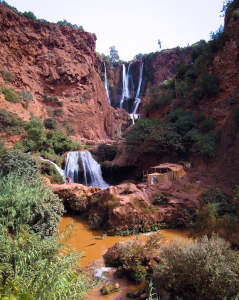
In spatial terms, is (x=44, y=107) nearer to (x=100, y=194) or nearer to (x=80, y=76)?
(x=80, y=76)

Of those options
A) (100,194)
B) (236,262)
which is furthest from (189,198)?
(236,262)

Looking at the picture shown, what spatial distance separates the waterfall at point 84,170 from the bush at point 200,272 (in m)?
15.6

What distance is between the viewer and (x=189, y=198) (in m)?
11.8

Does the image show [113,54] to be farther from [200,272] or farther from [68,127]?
[200,272]

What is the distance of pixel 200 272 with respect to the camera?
14.5ft

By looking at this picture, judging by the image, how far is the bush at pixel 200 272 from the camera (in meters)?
4.08

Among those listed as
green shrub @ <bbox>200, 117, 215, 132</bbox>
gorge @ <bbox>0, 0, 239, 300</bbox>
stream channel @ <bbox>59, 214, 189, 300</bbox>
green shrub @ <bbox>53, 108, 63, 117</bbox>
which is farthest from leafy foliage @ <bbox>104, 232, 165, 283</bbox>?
green shrub @ <bbox>53, 108, 63, 117</bbox>

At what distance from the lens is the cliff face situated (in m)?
26.8

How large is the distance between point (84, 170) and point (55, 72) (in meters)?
17.3

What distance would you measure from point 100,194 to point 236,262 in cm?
884

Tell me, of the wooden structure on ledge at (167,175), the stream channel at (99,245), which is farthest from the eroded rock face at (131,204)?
the wooden structure on ledge at (167,175)

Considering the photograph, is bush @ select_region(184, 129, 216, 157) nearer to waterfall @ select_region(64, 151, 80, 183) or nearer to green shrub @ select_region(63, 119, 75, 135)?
waterfall @ select_region(64, 151, 80, 183)

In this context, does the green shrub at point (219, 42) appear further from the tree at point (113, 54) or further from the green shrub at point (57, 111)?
the tree at point (113, 54)

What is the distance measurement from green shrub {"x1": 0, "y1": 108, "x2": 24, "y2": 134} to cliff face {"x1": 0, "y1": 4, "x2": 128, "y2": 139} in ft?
5.69
